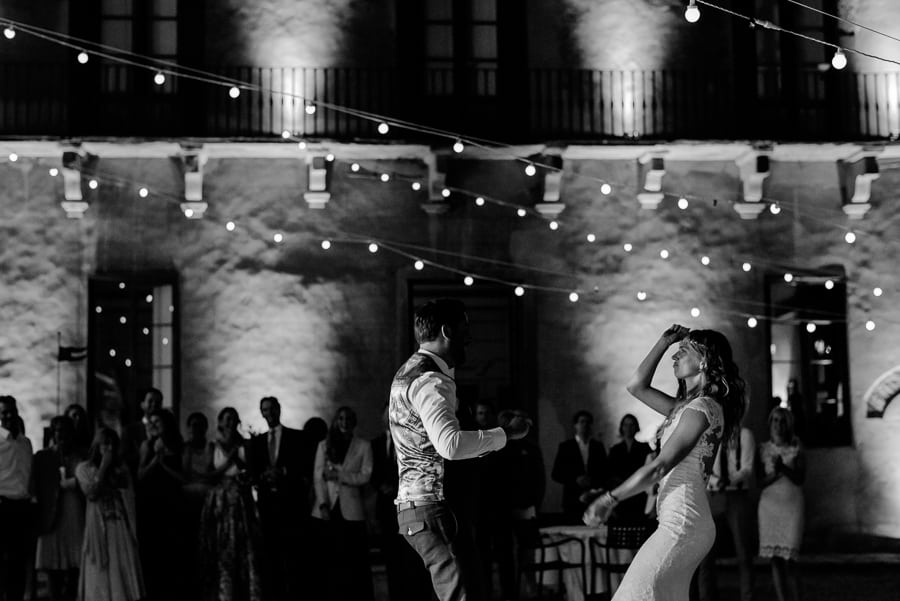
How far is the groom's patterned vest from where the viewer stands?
6664mm

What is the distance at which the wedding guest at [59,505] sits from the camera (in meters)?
12.4

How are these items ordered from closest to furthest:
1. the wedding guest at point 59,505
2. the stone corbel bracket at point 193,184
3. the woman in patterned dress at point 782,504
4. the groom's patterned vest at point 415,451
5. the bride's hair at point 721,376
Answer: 1. the groom's patterned vest at point 415,451
2. the bride's hair at point 721,376
3. the woman in patterned dress at point 782,504
4. the wedding guest at point 59,505
5. the stone corbel bracket at point 193,184

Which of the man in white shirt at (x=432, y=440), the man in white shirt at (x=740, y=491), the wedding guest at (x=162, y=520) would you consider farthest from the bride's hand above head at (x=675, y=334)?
the wedding guest at (x=162, y=520)

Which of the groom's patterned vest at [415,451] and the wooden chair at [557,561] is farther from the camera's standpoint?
the wooden chair at [557,561]

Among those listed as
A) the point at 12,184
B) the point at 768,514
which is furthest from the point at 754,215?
the point at 12,184

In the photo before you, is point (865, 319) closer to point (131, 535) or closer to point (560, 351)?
point (560, 351)

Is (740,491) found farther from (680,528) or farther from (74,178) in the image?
(74,178)

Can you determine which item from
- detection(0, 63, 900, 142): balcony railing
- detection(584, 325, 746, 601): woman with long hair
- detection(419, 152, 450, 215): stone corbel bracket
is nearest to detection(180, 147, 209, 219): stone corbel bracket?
detection(0, 63, 900, 142): balcony railing

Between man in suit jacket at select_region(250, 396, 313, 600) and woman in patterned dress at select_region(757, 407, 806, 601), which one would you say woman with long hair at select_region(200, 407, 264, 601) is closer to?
man in suit jacket at select_region(250, 396, 313, 600)

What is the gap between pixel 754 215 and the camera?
656 inches

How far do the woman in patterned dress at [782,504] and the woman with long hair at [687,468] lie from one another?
198 inches

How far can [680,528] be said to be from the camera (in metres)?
6.67

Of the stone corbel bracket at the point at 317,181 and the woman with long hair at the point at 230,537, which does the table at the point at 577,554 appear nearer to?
the woman with long hair at the point at 230,537

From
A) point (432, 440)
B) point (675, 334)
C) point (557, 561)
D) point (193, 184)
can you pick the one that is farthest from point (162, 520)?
point (675, 334)
